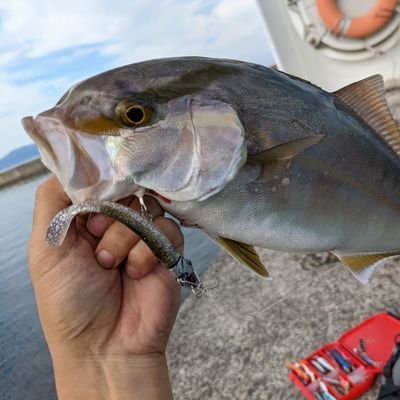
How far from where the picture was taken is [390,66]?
6.70m

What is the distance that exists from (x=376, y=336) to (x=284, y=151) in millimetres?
2469

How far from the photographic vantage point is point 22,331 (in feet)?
22.0

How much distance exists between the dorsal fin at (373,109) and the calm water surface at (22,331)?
4.74 m

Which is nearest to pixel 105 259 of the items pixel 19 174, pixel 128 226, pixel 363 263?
pixel 128 226

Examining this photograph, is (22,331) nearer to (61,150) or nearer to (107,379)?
(107,379)

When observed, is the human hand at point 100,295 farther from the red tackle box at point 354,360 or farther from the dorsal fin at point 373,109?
the red tackle box at point 354,360

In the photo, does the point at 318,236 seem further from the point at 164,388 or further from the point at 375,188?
the point at 164,388

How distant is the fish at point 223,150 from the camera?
46.6 inches

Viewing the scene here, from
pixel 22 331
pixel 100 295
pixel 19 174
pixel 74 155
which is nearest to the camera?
pixel 74 155

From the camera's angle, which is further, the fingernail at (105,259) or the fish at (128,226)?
the fingernail at (105,259)

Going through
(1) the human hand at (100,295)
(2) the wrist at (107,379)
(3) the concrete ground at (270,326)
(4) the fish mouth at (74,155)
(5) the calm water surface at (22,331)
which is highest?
(4) the fish mouth at (74,155)

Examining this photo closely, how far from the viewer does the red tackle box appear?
9.53ft

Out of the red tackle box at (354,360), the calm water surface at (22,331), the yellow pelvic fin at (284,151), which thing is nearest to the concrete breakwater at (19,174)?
the calm water surface at (22,331)

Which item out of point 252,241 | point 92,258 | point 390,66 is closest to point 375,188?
point 252,241
